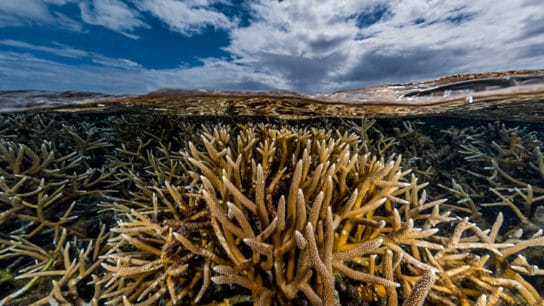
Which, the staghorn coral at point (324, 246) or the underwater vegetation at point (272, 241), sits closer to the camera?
the staghorn coral at point (324, 246)

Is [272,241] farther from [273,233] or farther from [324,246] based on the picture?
[324,246]

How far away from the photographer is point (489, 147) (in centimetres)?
605

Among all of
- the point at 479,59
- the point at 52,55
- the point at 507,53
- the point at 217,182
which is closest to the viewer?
the point at 217,182

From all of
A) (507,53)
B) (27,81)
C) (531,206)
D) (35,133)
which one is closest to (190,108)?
(35,133)

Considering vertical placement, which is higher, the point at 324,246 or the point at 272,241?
the point at 324,246

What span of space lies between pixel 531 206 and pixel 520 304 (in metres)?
3.73

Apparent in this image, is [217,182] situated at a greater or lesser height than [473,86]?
lesser

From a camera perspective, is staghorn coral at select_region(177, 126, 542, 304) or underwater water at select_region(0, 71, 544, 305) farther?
underwater water at select_region(0, 71, 544, 305)

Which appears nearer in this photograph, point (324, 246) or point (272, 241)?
point (324, 246)

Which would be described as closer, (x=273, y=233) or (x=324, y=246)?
(x=324, y=246)

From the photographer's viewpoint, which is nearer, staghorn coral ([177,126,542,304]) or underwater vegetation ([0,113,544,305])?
staghorn coral ([177,126,542,304])

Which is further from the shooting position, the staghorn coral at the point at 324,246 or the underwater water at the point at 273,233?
the underwater water at the point at 273,233

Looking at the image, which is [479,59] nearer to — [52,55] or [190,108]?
[190,108]

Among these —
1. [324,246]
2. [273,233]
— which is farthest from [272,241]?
[324,246]
